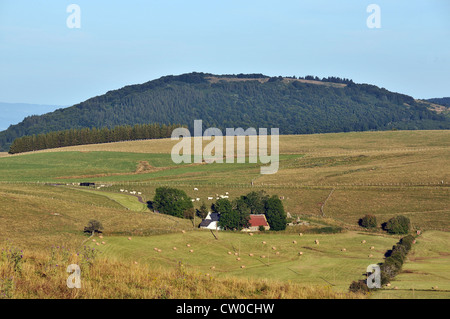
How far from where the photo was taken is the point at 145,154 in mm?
133000

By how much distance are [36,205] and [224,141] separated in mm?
97042

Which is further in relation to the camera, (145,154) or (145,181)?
(145,154)

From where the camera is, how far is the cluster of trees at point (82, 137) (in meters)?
164

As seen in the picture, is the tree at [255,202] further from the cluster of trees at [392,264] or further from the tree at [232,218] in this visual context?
the cluster of trees at [392,264]

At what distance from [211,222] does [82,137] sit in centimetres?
12290

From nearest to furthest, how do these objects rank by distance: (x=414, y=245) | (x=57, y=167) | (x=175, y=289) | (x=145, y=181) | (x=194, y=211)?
(x=175, y=289), (x=414, y=245), (x=194, y=211), (x=145, y=181), (x=57, y=167)

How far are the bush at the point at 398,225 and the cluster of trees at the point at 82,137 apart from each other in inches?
5211

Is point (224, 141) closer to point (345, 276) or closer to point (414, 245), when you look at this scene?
point (414, 245)

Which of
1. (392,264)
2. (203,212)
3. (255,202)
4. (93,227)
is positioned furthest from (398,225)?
(93,227)

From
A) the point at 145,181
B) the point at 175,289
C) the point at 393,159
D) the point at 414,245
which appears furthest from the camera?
the point at 393,159

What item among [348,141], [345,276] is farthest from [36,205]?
[348,141]

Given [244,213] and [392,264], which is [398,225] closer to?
[244,213]
